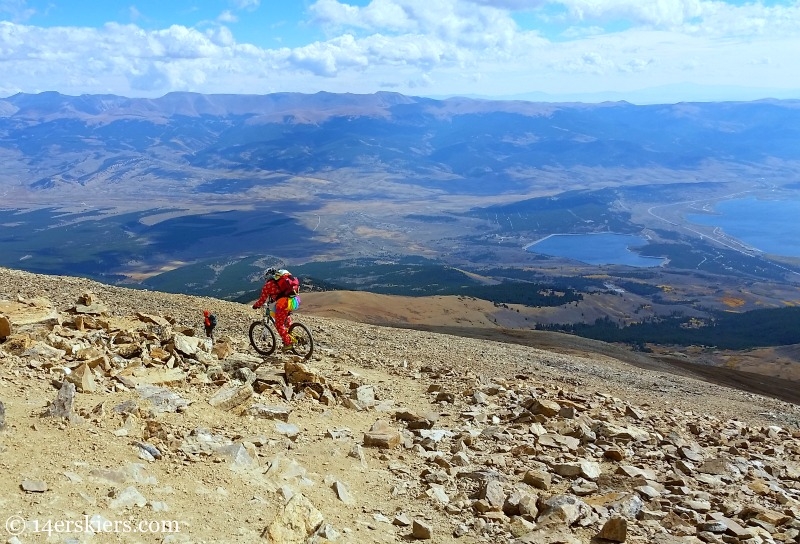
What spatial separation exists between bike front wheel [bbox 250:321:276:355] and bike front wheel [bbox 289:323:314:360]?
45 centimetres

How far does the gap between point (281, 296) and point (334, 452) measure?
A: 5.39 m

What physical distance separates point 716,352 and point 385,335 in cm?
4765

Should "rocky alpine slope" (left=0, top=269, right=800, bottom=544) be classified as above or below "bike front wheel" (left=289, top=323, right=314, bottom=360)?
below

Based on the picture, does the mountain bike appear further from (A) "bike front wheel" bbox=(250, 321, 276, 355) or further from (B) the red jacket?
(B) the red jacket

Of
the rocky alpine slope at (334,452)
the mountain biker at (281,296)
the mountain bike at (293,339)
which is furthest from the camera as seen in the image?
the mountain bike at (293,339)

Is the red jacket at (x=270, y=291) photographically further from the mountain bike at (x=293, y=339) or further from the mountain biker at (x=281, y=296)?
the mountain bike at (x=293, y=339)

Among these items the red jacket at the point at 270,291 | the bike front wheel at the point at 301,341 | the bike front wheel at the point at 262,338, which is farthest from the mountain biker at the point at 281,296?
the bike front wheel at the point at 262,338

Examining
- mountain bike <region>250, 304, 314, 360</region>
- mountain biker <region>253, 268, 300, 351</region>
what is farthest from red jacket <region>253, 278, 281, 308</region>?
mountain bike <region>250, 304, 314, 360</region>

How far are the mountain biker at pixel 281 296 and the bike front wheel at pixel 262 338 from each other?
314 mm

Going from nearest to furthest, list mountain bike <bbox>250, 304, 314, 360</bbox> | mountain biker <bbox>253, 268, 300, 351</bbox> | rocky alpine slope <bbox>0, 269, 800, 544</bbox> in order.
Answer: rocky alpine slope <bbox>0, 269, 800, 544</bbox> < mountain biker <bbox>253, 268, 300, 351</bbox> < mountain bike <bbox>250, 304, 314, 360</bbox>

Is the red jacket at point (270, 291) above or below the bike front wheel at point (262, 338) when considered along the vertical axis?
above

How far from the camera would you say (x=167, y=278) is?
486 feet

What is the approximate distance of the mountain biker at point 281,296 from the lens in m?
12.8

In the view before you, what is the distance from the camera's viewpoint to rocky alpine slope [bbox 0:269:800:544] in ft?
19.8
